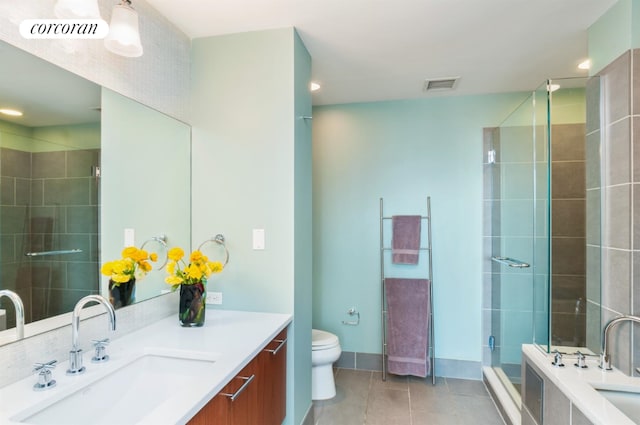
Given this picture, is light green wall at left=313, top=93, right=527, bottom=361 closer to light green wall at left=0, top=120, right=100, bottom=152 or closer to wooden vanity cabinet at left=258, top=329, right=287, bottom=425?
wooden vanity cabinet at left=258, top=329, right=287, bottom=425

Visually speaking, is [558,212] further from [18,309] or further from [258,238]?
[18,309]

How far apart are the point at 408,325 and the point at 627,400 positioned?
157 cm

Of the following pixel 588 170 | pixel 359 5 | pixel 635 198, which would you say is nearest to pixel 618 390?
pixel 635 198

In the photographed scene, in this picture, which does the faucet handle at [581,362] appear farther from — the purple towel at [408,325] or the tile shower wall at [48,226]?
the tile shower wall at [48,226]

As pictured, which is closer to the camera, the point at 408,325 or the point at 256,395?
the point at 256,395

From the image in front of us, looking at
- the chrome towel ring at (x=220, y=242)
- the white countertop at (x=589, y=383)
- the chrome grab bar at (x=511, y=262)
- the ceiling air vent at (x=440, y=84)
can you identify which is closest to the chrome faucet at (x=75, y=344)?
the chrome towel ring at (x=220, y=242)

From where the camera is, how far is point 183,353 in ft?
4.47

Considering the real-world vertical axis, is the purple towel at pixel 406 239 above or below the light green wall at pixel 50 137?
below

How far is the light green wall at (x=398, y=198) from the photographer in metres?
3.01

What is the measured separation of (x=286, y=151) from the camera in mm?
1933

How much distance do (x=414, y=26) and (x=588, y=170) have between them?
127 centimetres

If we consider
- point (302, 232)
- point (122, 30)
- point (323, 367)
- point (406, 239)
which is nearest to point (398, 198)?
point (406, 239)

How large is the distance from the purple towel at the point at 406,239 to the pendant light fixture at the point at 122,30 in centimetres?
236

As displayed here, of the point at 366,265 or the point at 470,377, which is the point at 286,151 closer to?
the point at 366,265
